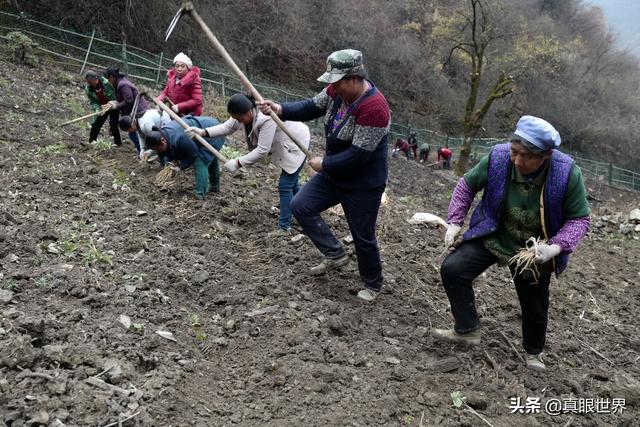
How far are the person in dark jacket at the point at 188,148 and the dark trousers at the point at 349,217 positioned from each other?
1928mm

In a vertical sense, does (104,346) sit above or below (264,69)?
above

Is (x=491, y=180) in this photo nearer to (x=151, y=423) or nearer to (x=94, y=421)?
(x=151, y=423)

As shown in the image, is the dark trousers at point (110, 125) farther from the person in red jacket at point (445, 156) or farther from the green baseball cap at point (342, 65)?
the person in red jacket at point (445, 156)

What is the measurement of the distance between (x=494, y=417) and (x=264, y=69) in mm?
23119

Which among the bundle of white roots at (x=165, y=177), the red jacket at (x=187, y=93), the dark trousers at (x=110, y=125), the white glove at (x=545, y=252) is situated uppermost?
the white glove at (x=545, y=252)

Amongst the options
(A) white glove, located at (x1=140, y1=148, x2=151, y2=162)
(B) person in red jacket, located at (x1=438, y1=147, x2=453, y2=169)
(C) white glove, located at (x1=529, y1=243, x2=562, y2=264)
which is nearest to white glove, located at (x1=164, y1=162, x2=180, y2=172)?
(A) white glove, located at (x1=140, y1=148, x2=151, y2=162)

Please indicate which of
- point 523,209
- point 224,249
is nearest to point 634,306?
point 523,209

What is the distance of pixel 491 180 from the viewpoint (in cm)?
311

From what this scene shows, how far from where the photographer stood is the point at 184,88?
6266 mm

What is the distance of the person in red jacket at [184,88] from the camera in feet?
20.3

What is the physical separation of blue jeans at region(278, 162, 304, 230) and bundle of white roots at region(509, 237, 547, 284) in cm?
238

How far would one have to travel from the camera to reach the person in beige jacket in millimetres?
4508

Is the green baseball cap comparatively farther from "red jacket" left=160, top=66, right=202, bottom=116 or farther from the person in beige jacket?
"red jacket" left=160, top=66, right=202, bottom=116

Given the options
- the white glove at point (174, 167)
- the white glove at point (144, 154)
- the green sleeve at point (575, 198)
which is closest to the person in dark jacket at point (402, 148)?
the white glove at point (144, 154)
